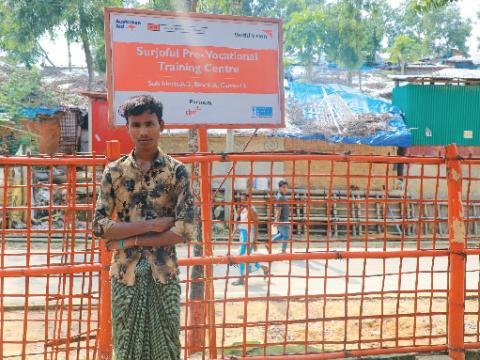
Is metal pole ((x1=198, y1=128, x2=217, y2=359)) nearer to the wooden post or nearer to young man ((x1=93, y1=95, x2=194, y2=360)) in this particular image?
young man ((x1=93, y1=95, x2=194, y2=360))

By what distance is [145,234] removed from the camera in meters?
2.65

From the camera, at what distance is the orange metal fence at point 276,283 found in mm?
3793

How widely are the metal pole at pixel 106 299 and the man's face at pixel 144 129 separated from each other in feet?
2.91

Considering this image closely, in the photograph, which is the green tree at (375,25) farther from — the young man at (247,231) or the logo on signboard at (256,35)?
the logo on signboard at (256,35)

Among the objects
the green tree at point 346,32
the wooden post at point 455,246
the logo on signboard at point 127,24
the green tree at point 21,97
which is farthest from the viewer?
the green tree at point 346,32

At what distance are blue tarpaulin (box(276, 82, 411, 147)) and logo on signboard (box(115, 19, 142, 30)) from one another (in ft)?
46.4

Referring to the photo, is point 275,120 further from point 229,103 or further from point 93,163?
point 93,163

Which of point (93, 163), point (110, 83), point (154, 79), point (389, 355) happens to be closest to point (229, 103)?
point (154, 79)

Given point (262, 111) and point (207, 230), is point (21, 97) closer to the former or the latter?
point (262, 111)

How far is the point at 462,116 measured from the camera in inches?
810

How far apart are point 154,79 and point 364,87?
28.7 metres

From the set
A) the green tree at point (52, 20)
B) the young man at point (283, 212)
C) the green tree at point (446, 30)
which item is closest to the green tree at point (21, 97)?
the green tree at point (52, 20)

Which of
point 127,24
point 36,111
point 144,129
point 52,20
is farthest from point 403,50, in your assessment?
point 144,129

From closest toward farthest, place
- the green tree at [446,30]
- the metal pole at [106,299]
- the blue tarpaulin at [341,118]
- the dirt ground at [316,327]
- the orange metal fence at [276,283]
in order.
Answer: the metal pole at [106,299] < the orange metal fence at [276,283] < the dirt ground at [316,327] < the blue tarpaulin at [341,118] < the green tree at [446,30]
